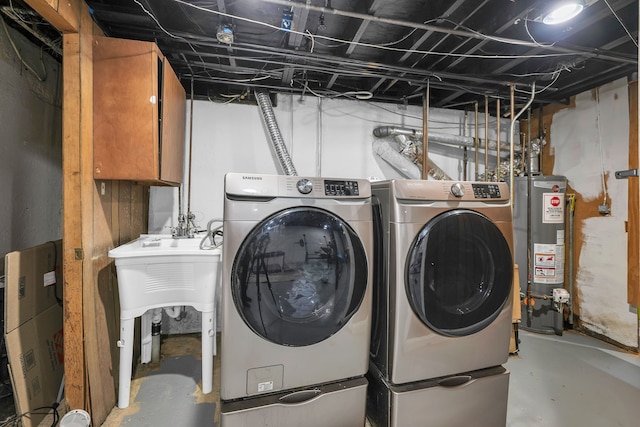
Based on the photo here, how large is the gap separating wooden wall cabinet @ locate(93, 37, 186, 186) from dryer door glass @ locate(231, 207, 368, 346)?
91cm

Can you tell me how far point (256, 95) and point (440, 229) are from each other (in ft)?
6.49

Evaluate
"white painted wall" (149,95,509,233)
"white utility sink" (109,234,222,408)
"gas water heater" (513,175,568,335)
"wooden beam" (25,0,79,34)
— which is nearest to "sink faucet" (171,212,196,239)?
"white painted wall" (149,95,509,233)

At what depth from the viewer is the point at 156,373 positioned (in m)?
2.02

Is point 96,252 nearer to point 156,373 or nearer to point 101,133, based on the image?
point 101,133

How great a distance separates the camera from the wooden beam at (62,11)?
1249mm

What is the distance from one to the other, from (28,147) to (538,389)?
3.74m

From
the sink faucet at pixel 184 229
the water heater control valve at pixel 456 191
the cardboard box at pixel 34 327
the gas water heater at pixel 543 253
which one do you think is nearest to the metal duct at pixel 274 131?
the sink faucet at pixel 184 229

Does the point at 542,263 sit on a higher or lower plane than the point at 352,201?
lower

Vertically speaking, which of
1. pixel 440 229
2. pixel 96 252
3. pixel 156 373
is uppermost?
pixel 440 229

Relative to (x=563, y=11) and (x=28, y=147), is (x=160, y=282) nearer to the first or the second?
(x=28, y=147)

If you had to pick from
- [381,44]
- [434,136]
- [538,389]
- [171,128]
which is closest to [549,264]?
[538,389]

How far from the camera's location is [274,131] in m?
2.50

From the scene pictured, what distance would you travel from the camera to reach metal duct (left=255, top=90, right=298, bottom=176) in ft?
8.15

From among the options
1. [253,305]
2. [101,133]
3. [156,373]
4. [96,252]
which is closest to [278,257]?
[253,305]
